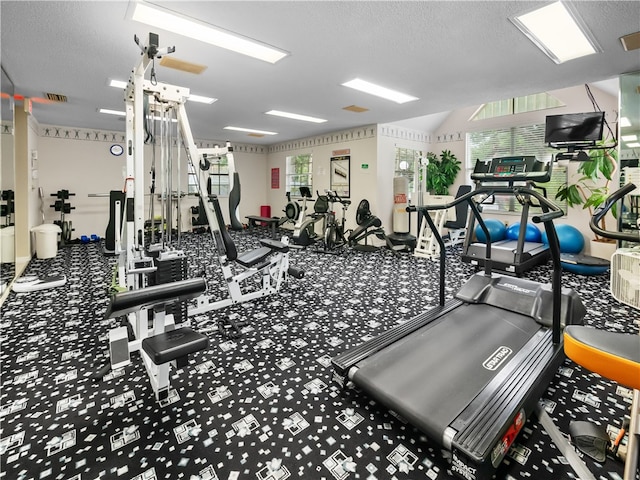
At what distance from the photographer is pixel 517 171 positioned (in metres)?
3.41

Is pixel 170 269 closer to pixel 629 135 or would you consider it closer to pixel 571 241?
pixel 629 135

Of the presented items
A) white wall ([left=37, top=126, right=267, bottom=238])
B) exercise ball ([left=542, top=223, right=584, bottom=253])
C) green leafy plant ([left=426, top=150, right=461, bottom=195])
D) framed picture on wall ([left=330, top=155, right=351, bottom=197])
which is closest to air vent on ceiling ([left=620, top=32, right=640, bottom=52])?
exercise ball ([left=542, top=223, right=584, bottom=253])

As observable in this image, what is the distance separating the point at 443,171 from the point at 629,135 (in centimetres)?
416

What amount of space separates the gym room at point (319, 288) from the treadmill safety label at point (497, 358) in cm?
2

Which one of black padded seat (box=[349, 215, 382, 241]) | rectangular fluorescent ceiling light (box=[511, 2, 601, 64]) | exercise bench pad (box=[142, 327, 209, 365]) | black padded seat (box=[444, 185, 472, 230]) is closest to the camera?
exercise bench pad (box=[142, 327, 209, 365])

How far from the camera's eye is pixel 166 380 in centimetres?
201

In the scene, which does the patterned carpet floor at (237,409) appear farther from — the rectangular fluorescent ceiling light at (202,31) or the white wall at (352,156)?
the white wall at (352,156)

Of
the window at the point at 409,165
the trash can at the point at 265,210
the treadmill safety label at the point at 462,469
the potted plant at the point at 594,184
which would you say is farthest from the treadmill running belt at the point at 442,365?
the trash can at the point at 265,210

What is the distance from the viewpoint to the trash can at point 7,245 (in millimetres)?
3748

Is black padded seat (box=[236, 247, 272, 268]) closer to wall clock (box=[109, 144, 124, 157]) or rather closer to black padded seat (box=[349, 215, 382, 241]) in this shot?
black padded seat (box=[349, 215, 382, 241])

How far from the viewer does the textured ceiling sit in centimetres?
258

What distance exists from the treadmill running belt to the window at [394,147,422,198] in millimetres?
5261

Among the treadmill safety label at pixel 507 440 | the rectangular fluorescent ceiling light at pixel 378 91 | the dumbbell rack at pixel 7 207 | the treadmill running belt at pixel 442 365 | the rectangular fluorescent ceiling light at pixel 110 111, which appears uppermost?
the rectangular fluorescent ceiling light at pixel 110 111

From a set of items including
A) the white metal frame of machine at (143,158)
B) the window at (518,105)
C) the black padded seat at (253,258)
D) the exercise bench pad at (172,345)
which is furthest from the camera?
the window at (518,105)
